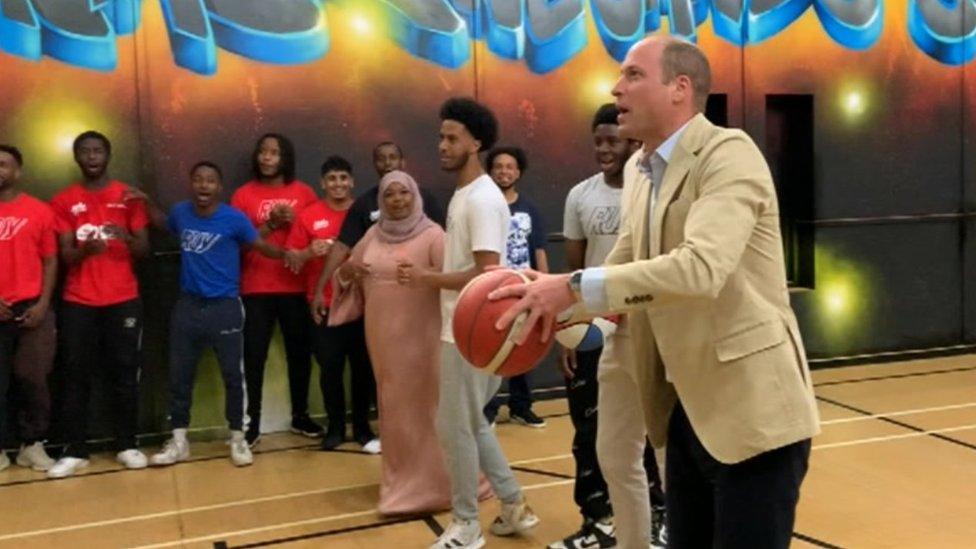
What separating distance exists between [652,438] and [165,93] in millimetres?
4790

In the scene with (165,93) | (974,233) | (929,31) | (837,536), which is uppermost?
(929,31)

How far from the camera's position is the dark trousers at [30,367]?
19.2 feet

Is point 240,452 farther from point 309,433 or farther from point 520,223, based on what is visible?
point 520,223

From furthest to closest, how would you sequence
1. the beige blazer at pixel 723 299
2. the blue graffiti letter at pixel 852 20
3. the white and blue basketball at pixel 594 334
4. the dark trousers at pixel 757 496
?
the blue graffiti letter at pixel 852 20 → the white and blue basketball at pixel 594 334 → the dark trousers at pixel 757 496 → the beige blazer at pixel 723 299

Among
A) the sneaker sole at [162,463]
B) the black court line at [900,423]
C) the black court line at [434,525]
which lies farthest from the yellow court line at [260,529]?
the black court line at [900,423]

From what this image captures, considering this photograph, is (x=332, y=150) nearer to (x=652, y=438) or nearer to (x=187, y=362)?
(x=187, y=362)

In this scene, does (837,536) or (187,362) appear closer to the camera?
(837,536)

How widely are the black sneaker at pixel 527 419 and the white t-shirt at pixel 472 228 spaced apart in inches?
98.7

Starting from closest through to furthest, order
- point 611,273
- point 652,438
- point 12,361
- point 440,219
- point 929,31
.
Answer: point 611,273 < point 652,438 < point 12,361 < point 440,219 < point 929,31

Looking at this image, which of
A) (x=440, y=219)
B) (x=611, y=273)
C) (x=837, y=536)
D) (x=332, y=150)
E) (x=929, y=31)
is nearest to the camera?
(x=611, y=273)

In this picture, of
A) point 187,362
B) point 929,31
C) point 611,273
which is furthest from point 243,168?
point 929,31

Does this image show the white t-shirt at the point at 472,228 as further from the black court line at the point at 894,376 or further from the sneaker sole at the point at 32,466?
the black court line at the point at 894,376

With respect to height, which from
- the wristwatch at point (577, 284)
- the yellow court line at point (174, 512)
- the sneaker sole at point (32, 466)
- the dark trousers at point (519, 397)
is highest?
the wristwatch at point (577, 284)

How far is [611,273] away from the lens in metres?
2.23
